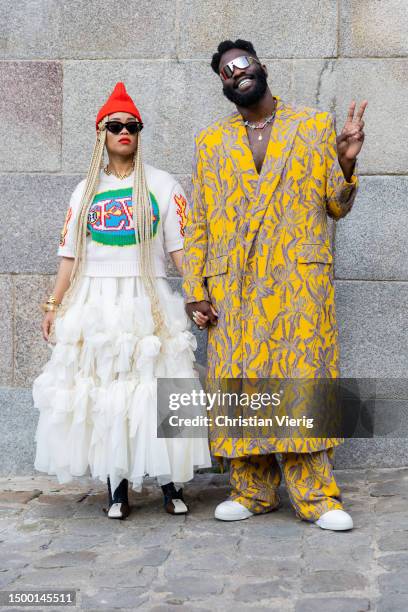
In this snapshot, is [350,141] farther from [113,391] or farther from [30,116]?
[30,116]

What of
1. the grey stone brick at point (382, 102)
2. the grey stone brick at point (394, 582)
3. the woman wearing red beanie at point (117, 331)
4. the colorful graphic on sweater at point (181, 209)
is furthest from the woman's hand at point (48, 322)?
the grey stone brick at point (394, 582)

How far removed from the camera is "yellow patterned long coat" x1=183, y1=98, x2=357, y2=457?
4.51m

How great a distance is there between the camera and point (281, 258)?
4531 millimetres

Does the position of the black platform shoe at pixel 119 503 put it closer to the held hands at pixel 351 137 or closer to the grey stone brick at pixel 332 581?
the grey stone brick at pixel 332 581

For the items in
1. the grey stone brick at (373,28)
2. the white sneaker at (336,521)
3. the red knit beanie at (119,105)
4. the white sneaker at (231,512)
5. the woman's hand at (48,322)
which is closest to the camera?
the white sneaker at (336,521)

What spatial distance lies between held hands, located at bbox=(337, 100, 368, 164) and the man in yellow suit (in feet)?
0.05

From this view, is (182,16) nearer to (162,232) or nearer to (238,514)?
(162,232)

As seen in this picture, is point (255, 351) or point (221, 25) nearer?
point (255, 351)

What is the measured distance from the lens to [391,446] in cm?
543

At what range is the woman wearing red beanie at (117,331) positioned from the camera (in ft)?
15.1

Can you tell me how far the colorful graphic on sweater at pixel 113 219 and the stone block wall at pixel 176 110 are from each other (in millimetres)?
801

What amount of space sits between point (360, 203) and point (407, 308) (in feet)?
2.09

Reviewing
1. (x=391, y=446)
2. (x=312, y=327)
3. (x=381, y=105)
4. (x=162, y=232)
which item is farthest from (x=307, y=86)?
(x=391, y=446)

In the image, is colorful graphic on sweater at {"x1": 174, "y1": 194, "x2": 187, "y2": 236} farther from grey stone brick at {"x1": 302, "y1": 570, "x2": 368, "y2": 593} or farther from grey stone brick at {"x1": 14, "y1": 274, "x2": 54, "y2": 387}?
grey stone brick at {"x1": 302, "y1": 570, "x2": 368, "y2": 593}
